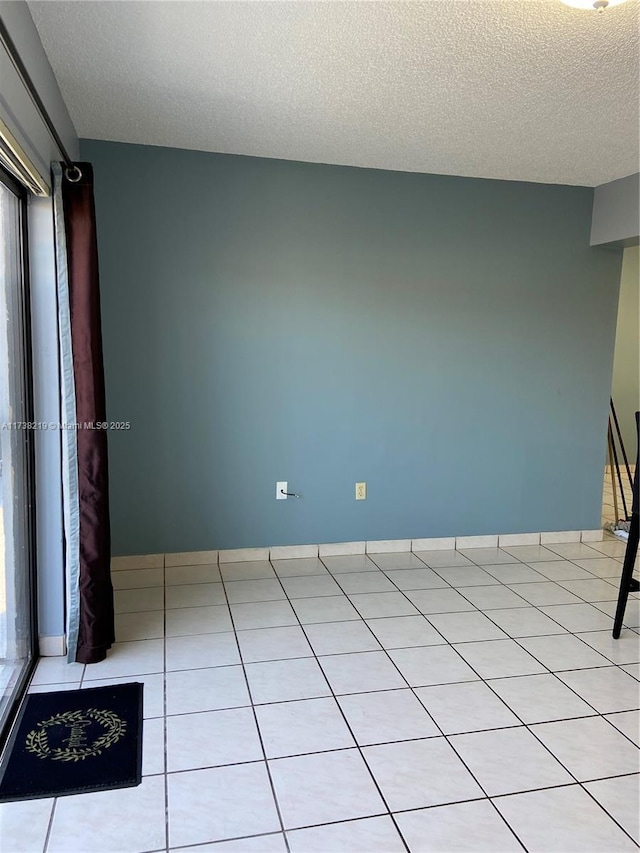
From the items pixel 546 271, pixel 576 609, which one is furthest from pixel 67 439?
pixel 546 271

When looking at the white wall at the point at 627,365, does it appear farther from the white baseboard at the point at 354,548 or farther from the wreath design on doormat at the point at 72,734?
the wreath design on doormat at the point at 72,734

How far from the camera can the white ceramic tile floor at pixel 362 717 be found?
1614 millimetres

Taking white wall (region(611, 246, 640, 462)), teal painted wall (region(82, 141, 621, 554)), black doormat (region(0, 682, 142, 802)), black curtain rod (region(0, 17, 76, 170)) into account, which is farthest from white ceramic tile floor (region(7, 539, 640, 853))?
white wall (region(611, 246, 640, 462))

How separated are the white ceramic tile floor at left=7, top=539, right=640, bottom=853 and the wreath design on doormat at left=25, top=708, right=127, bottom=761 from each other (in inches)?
4.5

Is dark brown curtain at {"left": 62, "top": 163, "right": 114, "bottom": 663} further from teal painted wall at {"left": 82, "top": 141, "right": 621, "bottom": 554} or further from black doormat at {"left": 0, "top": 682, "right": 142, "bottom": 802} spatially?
teal painted wall at {"left": 82, "top": 141, "right": 621, "bottom": 554}

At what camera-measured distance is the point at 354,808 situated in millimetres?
1684

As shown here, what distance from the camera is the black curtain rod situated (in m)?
1.63

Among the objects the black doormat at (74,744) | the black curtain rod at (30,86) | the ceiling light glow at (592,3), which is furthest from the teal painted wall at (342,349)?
the ceiling light glow at (592,3)

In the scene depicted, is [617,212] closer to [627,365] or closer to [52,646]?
[627,365]

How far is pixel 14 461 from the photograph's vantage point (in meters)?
2.19

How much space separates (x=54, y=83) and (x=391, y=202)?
1845mm

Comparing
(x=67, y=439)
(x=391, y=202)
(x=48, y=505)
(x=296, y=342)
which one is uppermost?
(x=391, y=202)

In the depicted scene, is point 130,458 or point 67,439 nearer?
point 67,439

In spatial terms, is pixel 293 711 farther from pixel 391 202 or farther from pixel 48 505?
pixel 391 202
